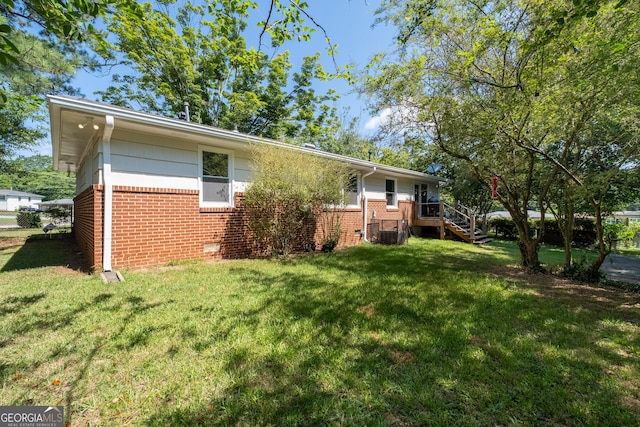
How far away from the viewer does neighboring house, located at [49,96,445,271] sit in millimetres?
5418

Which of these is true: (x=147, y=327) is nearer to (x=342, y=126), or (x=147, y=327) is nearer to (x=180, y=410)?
(x=180, y=410)

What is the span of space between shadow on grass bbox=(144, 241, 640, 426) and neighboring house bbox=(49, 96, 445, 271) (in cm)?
313

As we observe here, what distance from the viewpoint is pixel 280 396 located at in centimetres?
211

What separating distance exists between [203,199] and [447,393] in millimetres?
6500

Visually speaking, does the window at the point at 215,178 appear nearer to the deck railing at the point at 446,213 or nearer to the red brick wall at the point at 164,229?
the red brick wall at the point at 164,229

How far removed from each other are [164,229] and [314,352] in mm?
5055

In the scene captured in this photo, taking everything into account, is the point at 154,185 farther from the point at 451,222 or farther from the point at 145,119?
the point at 451,222

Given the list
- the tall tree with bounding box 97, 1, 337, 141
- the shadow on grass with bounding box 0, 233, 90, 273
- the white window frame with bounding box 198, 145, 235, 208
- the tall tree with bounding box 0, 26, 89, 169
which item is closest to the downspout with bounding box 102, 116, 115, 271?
the shadow on grass with bounding box 0, 233, 90, 273

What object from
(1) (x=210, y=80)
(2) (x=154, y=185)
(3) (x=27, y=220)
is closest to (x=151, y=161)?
(2) (x=154, y=185)

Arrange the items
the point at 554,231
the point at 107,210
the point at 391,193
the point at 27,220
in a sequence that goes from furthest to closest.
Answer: the point at 27,220 → the point at 554,231 → the point at 391,193 → the point at 107,210

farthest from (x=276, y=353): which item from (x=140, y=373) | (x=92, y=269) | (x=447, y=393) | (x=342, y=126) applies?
(x=342, y=126)

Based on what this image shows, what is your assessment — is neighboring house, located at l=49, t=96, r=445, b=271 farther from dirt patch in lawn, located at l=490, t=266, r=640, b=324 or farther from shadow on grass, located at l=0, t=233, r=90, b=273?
dirt patch in lawn, located at l=490, t=266, r=640, b=324

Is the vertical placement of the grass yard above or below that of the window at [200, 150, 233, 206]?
below

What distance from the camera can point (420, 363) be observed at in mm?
2596
